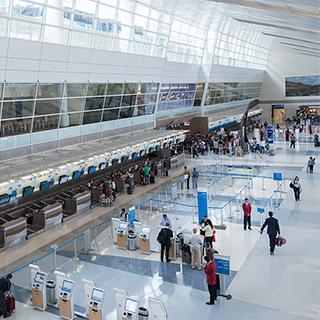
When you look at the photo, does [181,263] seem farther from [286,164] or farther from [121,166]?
[286,164]

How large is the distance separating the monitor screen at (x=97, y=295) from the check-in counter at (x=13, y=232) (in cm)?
709

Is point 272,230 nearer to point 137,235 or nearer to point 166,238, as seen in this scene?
point 166,238

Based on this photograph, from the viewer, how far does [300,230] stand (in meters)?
14.2

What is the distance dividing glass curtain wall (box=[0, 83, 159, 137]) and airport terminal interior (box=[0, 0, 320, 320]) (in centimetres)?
8

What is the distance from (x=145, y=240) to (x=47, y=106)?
9.80 meters

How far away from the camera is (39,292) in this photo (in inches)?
371

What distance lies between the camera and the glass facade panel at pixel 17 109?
17312 mm

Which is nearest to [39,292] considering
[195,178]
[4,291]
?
[4,291]

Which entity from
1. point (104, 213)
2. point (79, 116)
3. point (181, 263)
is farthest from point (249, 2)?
point (79, 116)

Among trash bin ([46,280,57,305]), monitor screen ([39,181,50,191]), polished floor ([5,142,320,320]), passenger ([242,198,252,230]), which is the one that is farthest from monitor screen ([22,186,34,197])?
passenger ([242,198,252,230])

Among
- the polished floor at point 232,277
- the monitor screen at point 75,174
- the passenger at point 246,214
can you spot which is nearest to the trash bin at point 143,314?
the polished floor at point 232,277

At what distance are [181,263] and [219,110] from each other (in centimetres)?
3680

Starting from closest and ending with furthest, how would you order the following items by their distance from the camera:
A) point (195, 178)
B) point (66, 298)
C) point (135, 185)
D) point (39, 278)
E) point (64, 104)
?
point (66, 298)
point (39, 278)
point (64, 104)
point (195, 178)
point (135, 185)

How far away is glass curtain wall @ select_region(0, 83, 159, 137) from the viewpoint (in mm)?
17578
